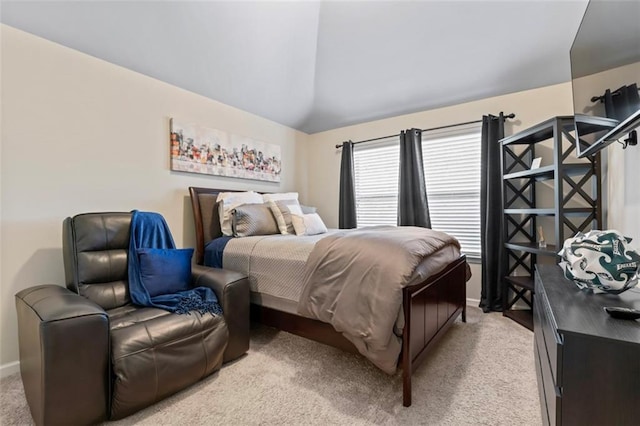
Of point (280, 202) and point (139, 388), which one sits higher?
point (280, 202)

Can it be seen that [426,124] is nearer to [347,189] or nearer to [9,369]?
[347,189]

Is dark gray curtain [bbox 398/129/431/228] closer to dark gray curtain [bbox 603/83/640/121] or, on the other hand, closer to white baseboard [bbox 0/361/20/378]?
dark gray curtain [bbox 603/83/640/121]

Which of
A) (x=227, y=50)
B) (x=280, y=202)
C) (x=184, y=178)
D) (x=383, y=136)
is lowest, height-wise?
(x=280, y=202)

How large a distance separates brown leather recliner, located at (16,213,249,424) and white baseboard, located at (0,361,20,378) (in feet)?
1.46

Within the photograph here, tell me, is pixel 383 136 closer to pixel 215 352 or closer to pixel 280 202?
pixel 280 202

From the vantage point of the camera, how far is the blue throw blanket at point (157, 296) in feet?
6.02

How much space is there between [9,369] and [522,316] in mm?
4093

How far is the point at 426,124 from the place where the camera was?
359 centimetres

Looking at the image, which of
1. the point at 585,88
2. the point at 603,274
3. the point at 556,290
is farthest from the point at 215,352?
the point at 585,88

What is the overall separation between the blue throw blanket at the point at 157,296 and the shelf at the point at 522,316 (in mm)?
2613

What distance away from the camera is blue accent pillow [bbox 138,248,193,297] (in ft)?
6.39

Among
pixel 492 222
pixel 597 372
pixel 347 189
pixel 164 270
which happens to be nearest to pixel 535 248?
pixel 492 222

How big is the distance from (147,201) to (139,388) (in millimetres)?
1708

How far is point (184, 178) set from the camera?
2979mm
